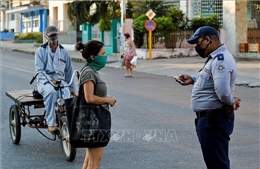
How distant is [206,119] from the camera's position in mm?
5316

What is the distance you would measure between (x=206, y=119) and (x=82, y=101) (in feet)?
Answer: 4.52

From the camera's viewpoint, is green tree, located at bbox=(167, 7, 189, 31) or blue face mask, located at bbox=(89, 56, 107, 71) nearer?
blue face mask, located at bbox=(89, 56, 107, 71)

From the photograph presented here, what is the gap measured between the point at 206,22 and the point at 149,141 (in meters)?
21.7

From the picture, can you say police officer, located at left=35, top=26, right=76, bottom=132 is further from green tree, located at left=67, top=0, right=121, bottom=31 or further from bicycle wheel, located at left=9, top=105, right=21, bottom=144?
green tree, located at left=67, top=0, right=121, bottom=31

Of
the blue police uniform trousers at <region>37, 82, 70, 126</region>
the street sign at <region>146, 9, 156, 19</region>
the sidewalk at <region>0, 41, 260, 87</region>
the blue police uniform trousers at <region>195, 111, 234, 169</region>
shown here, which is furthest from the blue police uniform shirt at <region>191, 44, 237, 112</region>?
the street sign at <region>146, 9, 156, 19</region>

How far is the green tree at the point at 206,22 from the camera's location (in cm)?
3014

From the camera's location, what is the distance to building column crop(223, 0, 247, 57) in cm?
2964

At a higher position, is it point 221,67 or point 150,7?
point 150,7

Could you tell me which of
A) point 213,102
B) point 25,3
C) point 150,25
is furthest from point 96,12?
point 25,3

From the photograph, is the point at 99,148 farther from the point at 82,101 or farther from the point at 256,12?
the point at 256,12

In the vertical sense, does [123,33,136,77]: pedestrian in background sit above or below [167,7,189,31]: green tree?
below

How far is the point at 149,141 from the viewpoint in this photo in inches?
366

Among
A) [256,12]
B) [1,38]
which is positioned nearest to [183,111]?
[256,12]

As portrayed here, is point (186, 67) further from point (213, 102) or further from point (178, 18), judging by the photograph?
point (213, 102)
